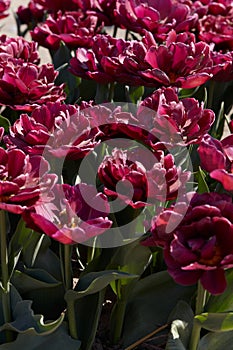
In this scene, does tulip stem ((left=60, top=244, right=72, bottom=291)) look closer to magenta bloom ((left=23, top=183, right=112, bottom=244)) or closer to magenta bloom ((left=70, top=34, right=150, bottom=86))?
magenta bloom ((left=23, top=183, right=112, bottom=244))

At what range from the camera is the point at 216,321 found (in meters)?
1.17

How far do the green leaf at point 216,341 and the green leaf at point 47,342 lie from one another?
22 centimetres

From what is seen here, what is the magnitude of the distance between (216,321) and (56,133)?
41 centimetres

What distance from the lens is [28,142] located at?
1.23m

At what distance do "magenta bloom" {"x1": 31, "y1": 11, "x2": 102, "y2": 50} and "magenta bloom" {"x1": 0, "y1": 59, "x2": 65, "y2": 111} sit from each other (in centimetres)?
37

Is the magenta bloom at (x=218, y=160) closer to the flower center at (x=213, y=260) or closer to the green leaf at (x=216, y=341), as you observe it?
the flower center at (x=213, y=260)

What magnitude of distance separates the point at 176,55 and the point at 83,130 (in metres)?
0.33

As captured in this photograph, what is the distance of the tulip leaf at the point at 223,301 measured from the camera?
1.23 metres

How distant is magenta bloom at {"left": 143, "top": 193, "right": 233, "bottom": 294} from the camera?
1004 mm

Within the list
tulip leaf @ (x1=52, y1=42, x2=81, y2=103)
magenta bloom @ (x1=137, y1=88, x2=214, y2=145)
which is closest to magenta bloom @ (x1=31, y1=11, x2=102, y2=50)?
tulip leaf @ (x1=52, y1=42, x2=81, y2=103)

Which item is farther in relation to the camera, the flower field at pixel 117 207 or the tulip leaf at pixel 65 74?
the tulip leaf at pixel 65 74

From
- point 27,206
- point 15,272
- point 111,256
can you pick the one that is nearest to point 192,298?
point 111,256

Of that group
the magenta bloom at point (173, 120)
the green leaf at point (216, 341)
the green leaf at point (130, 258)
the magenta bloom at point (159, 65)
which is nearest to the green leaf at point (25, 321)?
the green leaf at point (130, 258)

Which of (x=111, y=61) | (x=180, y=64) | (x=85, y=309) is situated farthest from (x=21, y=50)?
(x=85, y=309)
